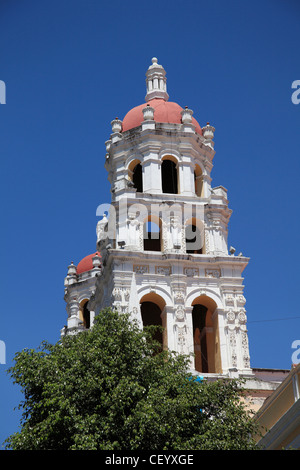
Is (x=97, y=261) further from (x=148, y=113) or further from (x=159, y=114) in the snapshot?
(x=148, y=113)

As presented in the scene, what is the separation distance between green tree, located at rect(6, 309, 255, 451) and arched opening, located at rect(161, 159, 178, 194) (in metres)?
17.2

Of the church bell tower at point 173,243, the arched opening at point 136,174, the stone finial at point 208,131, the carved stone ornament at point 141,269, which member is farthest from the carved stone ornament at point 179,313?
the stone finial at point 208,131

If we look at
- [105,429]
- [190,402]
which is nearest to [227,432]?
[190,402]

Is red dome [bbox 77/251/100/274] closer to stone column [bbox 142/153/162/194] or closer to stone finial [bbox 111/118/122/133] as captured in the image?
stone finial [bbox 111/118/122/133]

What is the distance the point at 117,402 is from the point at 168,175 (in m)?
21.3

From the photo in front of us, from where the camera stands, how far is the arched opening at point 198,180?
43181mm

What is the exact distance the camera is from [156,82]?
46.5 m

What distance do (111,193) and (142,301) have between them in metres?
6.85

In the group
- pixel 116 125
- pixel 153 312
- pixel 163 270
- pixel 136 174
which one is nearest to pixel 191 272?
pixel 163 270

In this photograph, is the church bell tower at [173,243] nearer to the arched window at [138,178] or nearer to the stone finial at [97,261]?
the arched window at [138,178]

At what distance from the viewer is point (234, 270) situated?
39.7m

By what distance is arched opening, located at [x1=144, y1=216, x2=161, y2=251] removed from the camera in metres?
41.1

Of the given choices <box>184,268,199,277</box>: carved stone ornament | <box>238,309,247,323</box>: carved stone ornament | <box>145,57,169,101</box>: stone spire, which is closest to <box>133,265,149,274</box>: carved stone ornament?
<box>184,268,199,277</box>: carved stone ornament
